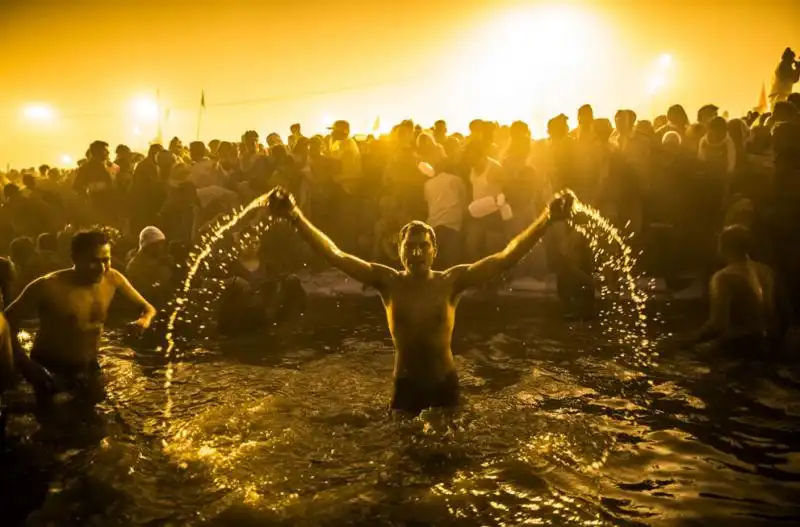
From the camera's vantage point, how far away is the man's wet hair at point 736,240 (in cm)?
689

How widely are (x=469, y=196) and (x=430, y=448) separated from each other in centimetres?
679

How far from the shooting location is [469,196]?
1146 centimetres

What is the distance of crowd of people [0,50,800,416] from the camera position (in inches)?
382

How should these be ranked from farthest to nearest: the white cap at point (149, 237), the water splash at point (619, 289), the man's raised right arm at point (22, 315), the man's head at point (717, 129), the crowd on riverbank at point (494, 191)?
the man's head at point (717, 129) → the crowd on riverbank at point (494, 191) → the white cap at point (149, 237) → the water splash at point (619, 289) → the man's raised right arm at point (22, 315)

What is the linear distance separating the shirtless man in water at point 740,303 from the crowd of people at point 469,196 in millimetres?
2042

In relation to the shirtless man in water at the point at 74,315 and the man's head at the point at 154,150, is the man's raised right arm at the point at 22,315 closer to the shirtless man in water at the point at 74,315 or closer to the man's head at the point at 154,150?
the shirtless man in water at the point at 74,315

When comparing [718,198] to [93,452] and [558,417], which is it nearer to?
[558,417]

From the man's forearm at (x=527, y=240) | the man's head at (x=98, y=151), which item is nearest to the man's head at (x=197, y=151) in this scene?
Result: the man's head at (x=98, y=151)

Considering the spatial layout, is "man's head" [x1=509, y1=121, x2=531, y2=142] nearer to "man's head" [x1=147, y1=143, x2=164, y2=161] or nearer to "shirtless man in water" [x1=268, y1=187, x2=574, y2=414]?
"shirtless man in water" [x1=268, y1=187, x2=574, y2=414]

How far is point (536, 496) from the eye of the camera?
181 inches

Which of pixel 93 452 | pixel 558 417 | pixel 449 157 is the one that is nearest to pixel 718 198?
pixel 449 157

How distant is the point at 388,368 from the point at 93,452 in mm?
3384

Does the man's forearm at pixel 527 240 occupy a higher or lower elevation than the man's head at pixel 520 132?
lower

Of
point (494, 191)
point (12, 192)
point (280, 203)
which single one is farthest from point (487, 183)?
point (12, 192)
